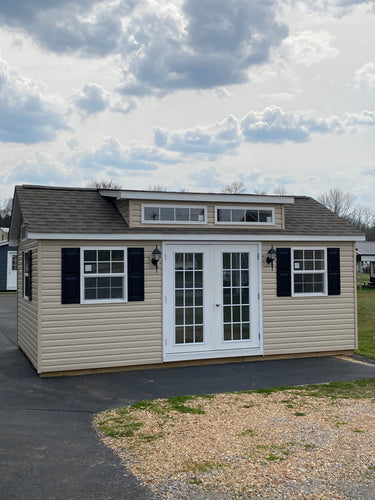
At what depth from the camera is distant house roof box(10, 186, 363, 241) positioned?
844 centimetres

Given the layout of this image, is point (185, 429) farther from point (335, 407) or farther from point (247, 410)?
point (335, 407)

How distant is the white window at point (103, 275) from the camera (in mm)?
8477

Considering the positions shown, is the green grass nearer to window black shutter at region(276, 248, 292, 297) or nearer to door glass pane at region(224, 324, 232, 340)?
window black shutter at region(276, 248, 292, 297)

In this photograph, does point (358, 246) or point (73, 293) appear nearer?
point (73, 293)

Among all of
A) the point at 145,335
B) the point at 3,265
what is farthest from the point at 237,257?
the point at 3,265

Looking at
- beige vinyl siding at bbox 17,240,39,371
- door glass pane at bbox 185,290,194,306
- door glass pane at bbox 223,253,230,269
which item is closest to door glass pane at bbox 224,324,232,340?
door glass pane at bbox 185,290,194,306

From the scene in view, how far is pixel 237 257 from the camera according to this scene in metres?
9.48

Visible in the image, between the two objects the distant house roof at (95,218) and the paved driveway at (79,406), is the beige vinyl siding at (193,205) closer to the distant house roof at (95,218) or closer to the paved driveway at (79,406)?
the distant house roof at (95,218)

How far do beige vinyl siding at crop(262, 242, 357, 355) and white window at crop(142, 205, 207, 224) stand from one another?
1.37 metres

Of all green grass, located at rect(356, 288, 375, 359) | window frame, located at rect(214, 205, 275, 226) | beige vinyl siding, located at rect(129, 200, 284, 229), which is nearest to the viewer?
beige vinyl siding, located at rect(129, 200, 284, 229)

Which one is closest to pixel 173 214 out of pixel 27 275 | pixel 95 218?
pixel 95 218

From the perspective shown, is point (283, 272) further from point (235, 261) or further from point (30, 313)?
point (30, 313)

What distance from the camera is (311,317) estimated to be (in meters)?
9.90

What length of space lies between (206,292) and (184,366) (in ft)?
4.47
